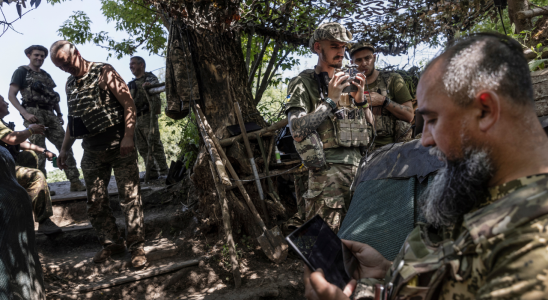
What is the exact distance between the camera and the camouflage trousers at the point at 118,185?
14.0 ft

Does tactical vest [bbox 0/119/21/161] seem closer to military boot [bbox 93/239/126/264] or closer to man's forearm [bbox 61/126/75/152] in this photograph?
man's forearm [bbox 61/126/75/152]

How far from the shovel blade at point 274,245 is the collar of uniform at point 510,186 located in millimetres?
3513

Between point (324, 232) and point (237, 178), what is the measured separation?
3.14m

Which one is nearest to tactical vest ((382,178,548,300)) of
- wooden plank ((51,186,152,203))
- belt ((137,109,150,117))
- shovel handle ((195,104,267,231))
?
shovel handle ((195,104,267,231))

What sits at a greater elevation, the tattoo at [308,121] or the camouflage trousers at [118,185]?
the tattoo at [308,121]

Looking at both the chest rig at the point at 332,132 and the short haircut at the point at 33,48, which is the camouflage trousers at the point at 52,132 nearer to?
the short haircut at the point at 33,48

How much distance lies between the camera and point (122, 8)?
9133 millimetres

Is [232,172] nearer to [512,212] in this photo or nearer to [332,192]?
[332,192]

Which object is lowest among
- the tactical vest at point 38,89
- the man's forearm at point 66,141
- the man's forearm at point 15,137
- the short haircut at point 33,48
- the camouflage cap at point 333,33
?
the man's forearm at point 66,141

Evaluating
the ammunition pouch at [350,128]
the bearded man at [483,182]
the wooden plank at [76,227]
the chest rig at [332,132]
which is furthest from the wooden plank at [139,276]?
the bearded man at [483,182]

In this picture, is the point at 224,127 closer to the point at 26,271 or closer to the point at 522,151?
the point at 26,271

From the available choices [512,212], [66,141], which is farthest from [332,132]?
[66,141]

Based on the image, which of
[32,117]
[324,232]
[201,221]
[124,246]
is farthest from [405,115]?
[32,117]

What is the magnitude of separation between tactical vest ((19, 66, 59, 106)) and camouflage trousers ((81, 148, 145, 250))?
9.99ft
